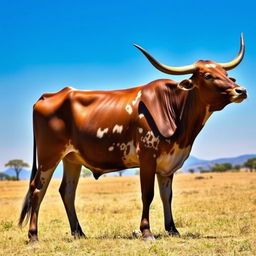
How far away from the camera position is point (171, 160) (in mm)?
10109

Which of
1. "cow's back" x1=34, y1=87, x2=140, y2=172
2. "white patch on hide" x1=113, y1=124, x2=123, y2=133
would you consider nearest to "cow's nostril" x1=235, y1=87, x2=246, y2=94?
"cow's back" x1=34, y1=87, x2=140, y2=172

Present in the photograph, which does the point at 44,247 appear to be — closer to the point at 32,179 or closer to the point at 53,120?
the point at 32,179

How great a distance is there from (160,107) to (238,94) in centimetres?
162

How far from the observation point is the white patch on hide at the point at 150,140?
32.3ft

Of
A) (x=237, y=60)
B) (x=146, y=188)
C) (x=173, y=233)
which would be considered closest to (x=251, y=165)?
(x=237, y=60)

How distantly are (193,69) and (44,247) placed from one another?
14.3 feet

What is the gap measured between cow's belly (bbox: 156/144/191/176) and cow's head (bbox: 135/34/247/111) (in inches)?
40.1

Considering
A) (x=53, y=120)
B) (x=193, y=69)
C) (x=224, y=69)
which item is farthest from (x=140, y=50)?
(x=53, y=120)

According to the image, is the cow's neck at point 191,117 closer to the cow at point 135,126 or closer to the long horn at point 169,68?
the cow at point 135,126

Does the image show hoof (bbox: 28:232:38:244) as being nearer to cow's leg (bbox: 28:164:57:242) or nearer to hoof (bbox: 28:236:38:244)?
hoof (bbox: 28:236:38:244)

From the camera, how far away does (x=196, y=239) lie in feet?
32.0

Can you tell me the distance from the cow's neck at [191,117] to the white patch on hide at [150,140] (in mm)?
467

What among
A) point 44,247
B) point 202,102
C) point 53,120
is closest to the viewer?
point 44,247

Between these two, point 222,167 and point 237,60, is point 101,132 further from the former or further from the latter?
point 222,167
